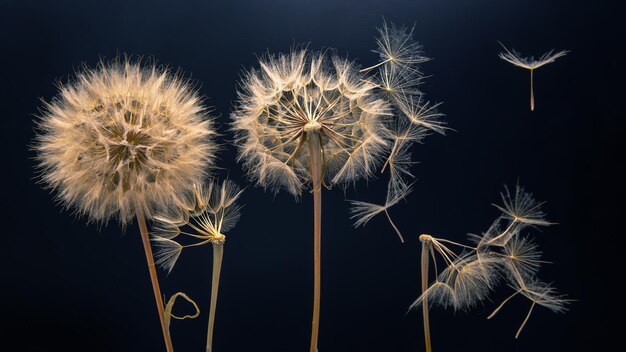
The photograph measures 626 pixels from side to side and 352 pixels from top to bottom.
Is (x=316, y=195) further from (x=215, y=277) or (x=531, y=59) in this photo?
(x=531, y=59)

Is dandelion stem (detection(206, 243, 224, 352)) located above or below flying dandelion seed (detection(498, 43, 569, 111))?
below

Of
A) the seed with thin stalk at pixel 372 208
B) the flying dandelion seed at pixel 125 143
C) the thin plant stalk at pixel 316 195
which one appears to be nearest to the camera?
the flying dandelion seed at pixel 125 143

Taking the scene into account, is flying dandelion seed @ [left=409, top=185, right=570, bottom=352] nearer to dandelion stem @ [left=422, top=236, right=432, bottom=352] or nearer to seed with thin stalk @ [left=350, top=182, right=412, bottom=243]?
dandelion stem @ [left=422, top=236, right=432, bottom=352]

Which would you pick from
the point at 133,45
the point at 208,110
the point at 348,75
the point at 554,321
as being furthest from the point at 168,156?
the point at 554,321

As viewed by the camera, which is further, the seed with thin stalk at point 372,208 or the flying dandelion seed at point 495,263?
the seed with thin stalk at point 372,208

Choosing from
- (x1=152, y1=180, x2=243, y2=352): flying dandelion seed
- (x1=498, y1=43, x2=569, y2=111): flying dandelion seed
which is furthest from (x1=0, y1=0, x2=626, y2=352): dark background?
(x1=152, y1=180, x2=243, y2=352): flying dandelion seed

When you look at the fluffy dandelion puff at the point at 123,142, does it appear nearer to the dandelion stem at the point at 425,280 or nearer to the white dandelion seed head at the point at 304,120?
the white dandelion seed head at the point at 304,120

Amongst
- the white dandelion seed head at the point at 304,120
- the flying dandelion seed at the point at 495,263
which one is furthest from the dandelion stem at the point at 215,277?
the flying dandelion seed at the point at 495,263
